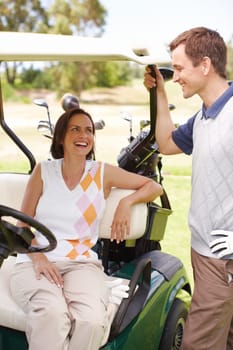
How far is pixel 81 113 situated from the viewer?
2.54 meters

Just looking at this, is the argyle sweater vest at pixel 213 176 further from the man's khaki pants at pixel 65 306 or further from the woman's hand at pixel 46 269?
the woman's hand at pixel 46 269

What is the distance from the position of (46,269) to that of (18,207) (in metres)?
0.57

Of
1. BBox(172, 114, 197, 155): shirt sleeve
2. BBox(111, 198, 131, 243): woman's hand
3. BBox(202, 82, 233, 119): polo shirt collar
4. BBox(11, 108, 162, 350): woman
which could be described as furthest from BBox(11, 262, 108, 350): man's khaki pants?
BBox(202, 82, 233, 119): polo shirt collar

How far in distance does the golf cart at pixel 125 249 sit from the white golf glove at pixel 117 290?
0.02m

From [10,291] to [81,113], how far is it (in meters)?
0.79

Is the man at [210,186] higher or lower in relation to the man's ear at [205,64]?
lower

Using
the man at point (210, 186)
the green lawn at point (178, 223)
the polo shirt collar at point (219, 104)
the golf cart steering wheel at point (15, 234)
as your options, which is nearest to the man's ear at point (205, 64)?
the man at point (210, 186)

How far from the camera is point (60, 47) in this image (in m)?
1.89

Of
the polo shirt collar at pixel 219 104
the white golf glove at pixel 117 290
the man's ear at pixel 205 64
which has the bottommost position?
the white golf glove at pixel 117 290

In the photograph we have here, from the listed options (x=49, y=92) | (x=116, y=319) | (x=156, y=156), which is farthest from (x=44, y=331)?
(x=49, y=92)

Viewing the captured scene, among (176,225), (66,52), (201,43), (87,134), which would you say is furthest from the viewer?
(176,225)

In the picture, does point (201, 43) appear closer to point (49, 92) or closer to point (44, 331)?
point (44, 331)

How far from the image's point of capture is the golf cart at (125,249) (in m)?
1.83

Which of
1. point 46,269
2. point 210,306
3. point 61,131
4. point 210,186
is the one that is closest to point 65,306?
point 46,269
